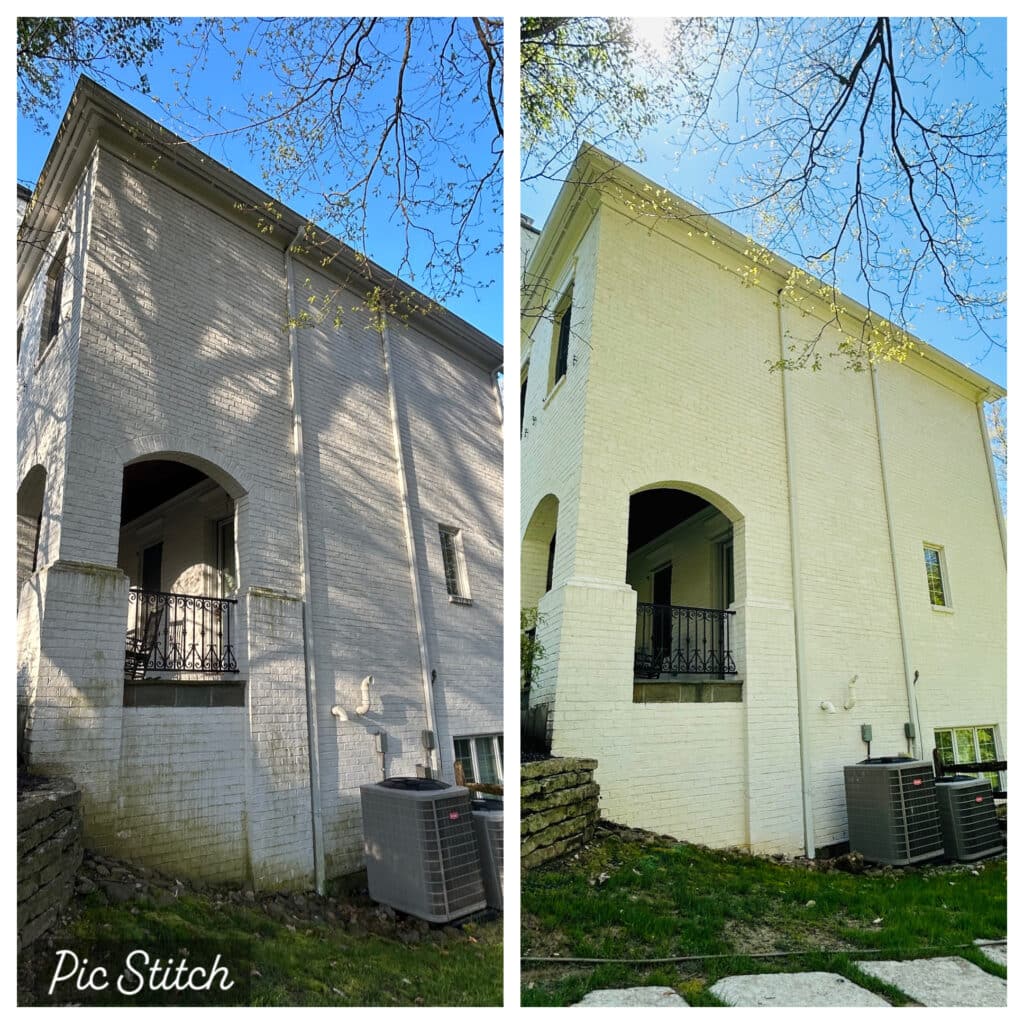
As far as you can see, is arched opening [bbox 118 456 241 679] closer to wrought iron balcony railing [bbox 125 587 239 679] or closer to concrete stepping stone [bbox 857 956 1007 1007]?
wrought iron balcony railing [bbox 125 587 239 679]

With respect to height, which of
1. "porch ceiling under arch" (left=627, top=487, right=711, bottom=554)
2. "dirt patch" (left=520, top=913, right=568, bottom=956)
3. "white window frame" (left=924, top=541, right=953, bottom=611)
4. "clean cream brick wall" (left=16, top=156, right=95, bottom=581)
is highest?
"clean cream brick wall" (left=16, top=156, right=95, bottom=581)

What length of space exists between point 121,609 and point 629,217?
305 cm

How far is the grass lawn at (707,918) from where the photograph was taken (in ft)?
8.04

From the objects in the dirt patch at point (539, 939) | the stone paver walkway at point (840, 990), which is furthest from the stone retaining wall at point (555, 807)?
the stone paver walkway at point (840, 990)

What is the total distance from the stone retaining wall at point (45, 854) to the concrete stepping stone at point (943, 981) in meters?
2.70

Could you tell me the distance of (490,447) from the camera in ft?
16.2

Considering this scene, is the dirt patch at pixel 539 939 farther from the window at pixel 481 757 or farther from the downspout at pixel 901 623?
the downspout at pixel 901 623

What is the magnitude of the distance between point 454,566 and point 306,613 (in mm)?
899

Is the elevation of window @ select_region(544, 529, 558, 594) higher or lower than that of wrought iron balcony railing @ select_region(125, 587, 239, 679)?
higher

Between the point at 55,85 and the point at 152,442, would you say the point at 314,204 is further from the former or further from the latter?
the point at 152,442

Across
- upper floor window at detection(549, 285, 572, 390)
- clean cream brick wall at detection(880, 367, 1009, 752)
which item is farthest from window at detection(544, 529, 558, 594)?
clean cream brick wall at detection(880, 367, 1009, 752)

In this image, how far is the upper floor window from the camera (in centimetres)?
362

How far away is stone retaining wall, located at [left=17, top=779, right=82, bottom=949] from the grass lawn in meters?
1.61
